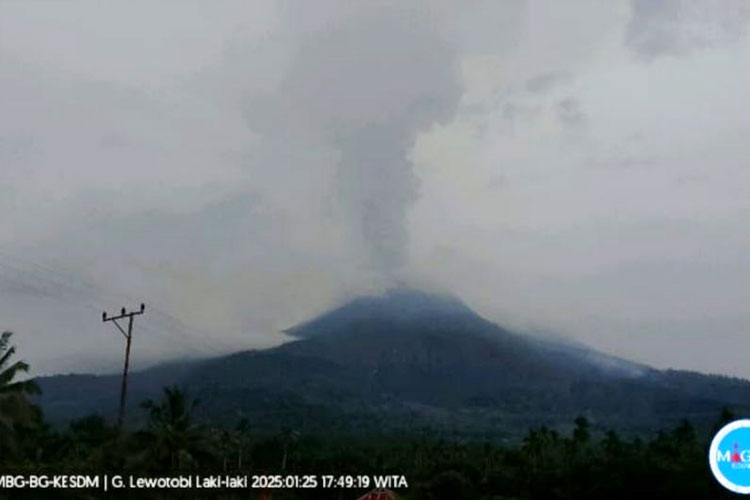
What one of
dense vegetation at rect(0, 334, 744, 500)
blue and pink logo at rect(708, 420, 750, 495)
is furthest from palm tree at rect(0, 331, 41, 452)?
blue and pink logo at rect(708, 420, 750, 495)

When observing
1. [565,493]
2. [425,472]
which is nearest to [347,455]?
[425,472]

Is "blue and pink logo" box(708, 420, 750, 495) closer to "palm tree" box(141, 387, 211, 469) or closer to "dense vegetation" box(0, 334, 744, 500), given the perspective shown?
"dense vegetation" box(0, 334, 744, 500)

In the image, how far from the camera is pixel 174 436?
5472 cm

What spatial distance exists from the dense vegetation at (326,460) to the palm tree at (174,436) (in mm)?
60

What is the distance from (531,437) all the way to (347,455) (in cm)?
1779

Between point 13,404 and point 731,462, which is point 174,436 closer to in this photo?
point 13,404

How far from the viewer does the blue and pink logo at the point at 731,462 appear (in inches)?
853

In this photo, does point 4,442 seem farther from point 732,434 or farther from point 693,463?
point 693,463

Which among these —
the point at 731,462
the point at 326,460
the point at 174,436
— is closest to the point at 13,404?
the point at 174,436

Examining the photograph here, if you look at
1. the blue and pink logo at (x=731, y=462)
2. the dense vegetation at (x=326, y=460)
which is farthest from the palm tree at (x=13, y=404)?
the blue and pink logo at (x=731, y=462)

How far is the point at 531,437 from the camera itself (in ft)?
299

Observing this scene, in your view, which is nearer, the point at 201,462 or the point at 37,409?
the point at 37,409

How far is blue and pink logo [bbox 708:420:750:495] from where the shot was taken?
2167 cm

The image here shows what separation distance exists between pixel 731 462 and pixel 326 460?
2784 inches
